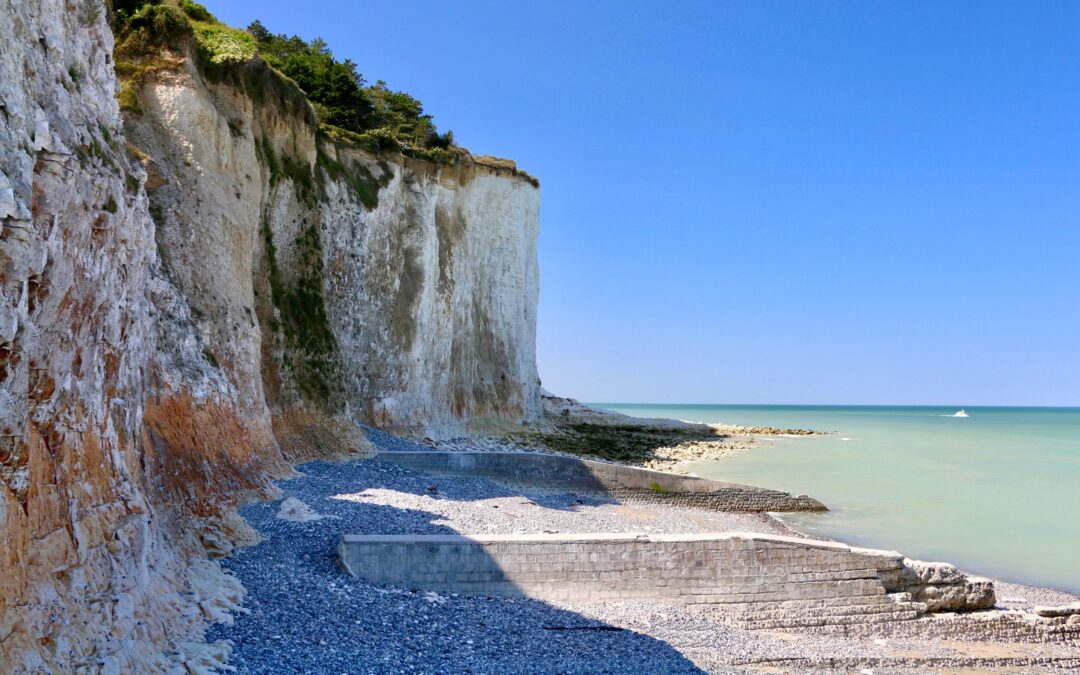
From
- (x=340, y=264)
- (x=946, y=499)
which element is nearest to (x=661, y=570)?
(x=340, y=264)

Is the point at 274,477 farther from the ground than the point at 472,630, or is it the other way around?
the point at 274,477

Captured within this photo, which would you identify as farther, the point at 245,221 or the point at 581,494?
the point at 581,494

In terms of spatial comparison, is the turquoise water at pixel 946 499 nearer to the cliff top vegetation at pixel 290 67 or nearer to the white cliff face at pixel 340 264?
the white cliff face at pixel 340 264

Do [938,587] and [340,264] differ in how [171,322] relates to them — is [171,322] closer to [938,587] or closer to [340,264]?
[340,264]

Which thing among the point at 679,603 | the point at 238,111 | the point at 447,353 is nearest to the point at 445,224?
the point at 447,353

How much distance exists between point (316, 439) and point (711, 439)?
31475 millimetres

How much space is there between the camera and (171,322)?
38.2ft

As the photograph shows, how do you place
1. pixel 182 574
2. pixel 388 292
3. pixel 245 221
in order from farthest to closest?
pixel 388 292, pixel 245 221, pixel 182 574

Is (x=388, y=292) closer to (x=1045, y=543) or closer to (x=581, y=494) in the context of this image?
(x=581, y=494)

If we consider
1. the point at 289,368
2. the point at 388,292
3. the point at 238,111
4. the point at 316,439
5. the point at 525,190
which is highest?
the point at 525,190

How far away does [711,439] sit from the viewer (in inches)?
1764

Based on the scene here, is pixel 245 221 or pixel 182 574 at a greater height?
pixel 245 221

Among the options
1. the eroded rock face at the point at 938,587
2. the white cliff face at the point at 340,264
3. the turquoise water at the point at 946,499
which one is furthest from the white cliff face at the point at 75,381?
the turquoise water at the point at 946,499

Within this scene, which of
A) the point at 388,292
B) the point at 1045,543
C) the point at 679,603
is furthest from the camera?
the point at 388,292
